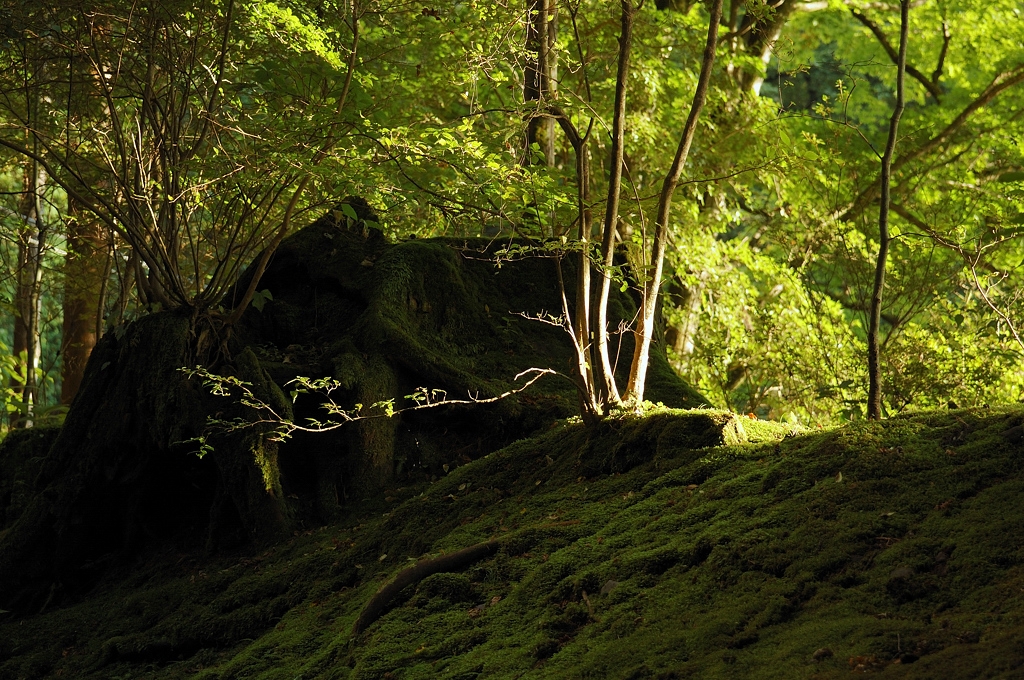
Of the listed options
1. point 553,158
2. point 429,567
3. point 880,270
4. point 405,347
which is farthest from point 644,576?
point 553,158

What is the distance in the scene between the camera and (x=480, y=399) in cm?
692

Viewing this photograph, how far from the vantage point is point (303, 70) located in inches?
366

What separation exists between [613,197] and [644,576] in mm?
2670

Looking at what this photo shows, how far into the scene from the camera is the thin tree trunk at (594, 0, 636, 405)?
5.45 m

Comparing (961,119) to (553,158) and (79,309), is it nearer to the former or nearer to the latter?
(553,158)

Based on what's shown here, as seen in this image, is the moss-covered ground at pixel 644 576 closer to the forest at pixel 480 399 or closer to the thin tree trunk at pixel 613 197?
the forest at pixel 480 399

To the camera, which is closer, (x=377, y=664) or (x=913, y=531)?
(x=913, y=531)

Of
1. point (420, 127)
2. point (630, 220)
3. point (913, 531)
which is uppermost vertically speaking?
point (420, 127)

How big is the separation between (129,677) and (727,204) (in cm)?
1167

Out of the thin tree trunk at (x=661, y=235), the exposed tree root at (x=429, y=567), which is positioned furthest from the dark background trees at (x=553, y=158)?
the exposed tree root at (x=429, y=567)

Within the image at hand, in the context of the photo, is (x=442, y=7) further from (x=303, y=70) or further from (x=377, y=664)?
(x=377, y=664)

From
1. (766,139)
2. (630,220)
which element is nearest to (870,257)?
(766,139)

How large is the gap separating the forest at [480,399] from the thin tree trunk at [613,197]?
0.13ft

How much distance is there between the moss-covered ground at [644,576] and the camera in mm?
2846
